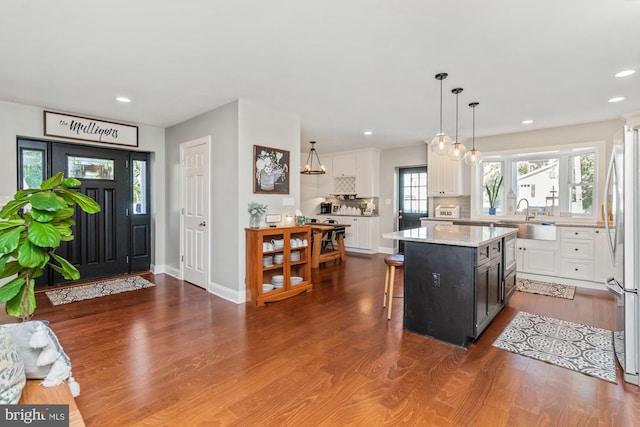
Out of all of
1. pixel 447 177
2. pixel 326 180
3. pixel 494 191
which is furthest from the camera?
pixel 326 180

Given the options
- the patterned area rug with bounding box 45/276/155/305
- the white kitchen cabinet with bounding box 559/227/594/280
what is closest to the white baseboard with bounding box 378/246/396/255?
the white kitchen cabinet with bounding box 559/227/594/280

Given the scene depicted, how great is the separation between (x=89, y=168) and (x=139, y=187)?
73 cm

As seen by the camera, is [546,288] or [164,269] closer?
[546,288]

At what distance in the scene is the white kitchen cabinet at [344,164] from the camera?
299 inches

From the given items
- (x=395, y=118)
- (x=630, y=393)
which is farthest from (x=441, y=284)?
(x=395, y=118)

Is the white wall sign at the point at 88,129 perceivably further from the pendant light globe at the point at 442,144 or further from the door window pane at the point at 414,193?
the door window pane at the point at 414,193

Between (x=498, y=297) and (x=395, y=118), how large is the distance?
282cm

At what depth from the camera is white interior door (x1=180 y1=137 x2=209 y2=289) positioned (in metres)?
4.33

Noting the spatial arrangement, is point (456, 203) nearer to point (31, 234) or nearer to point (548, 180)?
point (548, 180)

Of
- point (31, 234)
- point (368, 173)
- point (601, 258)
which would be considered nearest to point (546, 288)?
point (601, 258)

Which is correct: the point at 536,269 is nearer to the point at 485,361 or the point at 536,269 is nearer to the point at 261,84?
the point at 485,361

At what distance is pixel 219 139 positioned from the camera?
162 inches

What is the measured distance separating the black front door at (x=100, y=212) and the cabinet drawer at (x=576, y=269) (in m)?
6.77

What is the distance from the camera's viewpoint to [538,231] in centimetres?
482
